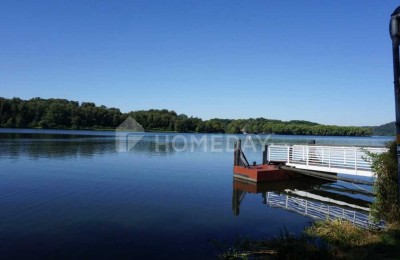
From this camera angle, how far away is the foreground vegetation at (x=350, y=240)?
718 cm

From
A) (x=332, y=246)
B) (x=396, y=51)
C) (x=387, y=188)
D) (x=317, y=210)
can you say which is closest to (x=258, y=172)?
(x=317, y=210)

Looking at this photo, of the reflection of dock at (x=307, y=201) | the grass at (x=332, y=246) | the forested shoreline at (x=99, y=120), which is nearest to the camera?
the grass at (x=332, y=246)

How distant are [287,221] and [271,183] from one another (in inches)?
354

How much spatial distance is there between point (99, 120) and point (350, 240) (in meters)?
154

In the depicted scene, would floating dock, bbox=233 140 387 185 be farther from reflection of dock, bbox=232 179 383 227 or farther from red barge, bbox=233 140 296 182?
reflection of dock, bbox=232 179 383 227

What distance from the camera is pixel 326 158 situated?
21.2 metres

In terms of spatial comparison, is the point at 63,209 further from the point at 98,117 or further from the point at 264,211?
the point at 98,117

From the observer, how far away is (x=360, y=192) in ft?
62.5

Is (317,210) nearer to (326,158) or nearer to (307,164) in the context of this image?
(326,158)

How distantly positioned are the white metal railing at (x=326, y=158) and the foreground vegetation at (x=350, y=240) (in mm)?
8269

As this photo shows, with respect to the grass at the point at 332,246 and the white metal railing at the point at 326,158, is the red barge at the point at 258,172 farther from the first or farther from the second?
the grass at the point at 332,246

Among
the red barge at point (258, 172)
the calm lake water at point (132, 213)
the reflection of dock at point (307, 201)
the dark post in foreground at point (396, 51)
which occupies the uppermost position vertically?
the dark post in foreground at point (396, 51)

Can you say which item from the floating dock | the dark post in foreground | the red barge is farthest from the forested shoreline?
the dark post in foreground

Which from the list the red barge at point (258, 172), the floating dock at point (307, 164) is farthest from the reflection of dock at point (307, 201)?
the floating dock at point (307, 164)
